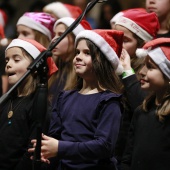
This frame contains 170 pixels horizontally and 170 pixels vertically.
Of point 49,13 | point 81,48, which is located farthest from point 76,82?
point 49,13

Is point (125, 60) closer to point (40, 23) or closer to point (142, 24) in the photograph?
point (142, 24)

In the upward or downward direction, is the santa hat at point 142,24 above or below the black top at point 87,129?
above

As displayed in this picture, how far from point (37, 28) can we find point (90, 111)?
1.69 meters

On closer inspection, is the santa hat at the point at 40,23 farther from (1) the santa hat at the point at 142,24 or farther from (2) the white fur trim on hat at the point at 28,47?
(2) the white fur trim on hat at the point at 28,47

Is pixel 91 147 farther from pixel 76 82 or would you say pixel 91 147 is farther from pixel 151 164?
pixel 76 82

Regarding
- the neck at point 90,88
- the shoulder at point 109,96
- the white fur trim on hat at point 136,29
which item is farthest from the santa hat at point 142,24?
the shoulder at point 109,96

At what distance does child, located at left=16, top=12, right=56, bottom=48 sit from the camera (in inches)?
172

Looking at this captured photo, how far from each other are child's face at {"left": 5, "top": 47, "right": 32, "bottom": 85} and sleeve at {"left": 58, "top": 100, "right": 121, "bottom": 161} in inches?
27.5

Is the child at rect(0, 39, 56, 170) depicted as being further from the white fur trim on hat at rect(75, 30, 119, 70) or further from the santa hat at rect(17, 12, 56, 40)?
the santa hat at rect(17, 12, 56, 40)

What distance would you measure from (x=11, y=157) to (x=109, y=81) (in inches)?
26.8

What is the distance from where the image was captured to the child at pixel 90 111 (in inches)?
107

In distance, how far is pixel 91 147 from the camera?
8.84ft

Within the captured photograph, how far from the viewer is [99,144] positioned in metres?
2.70

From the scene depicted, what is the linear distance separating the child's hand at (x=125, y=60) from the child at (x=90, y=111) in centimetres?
15
